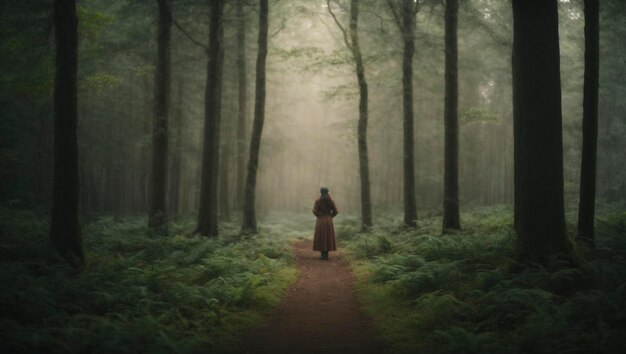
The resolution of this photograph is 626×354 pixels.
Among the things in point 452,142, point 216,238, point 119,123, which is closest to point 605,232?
point 452,142

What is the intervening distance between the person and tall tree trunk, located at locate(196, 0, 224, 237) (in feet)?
12.6

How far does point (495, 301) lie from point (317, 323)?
2909 mm

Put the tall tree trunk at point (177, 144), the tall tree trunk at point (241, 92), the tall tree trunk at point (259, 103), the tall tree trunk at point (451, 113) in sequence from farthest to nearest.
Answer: the tall tree trunk at point (177, 144), the tall tree trunk at point (241, 92), the tall tree trunk at point (259, 103), the tall tree trunk at point (451, 113)

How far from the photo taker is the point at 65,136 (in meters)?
8.16

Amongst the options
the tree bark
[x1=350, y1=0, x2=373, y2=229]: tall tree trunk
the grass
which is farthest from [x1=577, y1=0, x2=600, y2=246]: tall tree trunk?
the tree bark

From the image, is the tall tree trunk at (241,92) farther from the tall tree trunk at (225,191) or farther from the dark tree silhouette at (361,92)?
the dark tree silhouette at (361,92)

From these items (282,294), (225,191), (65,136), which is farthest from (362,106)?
(65,136)

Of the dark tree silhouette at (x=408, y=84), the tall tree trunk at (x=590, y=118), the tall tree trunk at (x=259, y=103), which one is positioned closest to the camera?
the tall tree trunk at (x=590, y=118)

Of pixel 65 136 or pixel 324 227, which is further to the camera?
pixel 324 227

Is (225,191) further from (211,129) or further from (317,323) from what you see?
(317,323)

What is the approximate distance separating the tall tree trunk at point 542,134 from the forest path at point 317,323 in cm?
361

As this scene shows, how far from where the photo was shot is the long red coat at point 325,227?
521 inches

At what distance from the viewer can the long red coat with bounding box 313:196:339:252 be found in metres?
13.2

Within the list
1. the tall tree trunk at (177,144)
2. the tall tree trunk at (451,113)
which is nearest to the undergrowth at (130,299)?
the tall tree trunk at (451,113)
